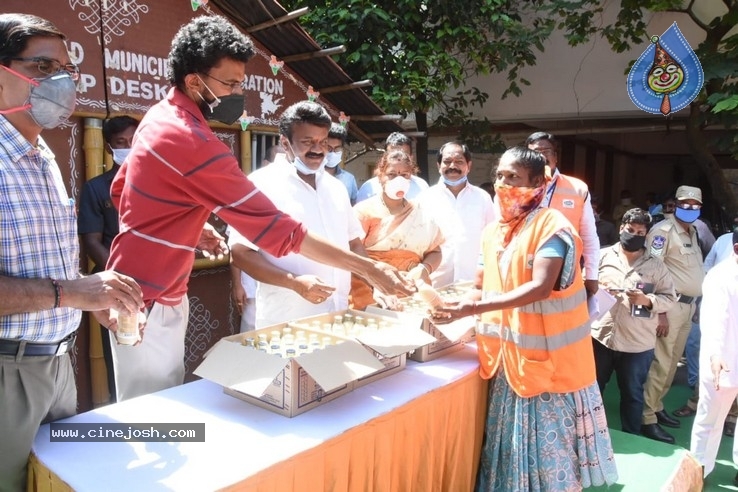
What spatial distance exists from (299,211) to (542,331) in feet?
4.12

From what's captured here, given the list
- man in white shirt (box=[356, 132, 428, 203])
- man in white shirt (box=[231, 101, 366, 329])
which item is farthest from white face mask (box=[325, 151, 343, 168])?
man in white shirt (box=[231, 101, 366, 329])

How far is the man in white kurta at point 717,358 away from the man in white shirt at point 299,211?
2212 mm

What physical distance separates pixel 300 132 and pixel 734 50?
561cm

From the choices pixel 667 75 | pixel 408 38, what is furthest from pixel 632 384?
pixel 408 38

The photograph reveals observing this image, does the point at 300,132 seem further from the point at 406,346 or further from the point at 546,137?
the point at 546,137

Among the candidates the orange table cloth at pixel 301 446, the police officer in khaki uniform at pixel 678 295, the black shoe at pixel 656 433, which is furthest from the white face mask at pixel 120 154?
the black shoe at pixel 656 433

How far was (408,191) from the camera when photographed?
445cm

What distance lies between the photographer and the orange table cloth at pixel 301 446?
1496 mm

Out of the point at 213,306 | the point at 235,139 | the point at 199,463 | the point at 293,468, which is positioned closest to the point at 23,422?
the point at 199,463

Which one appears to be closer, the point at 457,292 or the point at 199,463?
the point at 199,463

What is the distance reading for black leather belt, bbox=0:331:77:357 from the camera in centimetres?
146

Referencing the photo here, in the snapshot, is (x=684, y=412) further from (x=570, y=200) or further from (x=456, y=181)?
(x=456, y=181)

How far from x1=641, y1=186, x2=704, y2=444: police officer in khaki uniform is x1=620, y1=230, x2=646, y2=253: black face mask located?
65 centimetres

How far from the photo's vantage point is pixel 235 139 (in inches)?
176
